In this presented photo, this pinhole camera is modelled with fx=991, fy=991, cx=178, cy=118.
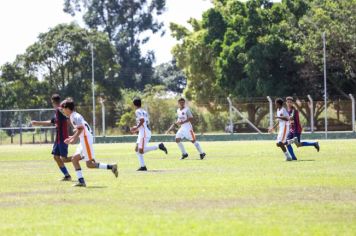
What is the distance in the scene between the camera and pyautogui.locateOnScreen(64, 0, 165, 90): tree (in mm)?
105000

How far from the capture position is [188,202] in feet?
49.1

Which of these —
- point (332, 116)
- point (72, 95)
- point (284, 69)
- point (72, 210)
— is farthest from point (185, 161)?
point (72, 95)

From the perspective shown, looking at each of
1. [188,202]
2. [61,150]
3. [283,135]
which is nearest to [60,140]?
[61,150]

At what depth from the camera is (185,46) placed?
78500mm

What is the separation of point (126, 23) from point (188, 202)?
91859 millimetres

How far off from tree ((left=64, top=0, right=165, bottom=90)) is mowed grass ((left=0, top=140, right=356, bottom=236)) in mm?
81754

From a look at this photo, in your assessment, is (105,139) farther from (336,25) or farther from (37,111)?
(336,25)

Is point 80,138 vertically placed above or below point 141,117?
below

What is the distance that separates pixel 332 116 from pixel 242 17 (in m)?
16.7

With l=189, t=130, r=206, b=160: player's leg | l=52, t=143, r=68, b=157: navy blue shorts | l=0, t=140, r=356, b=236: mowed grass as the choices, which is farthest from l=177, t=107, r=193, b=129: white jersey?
l=52, t=143, r=68, b=157: navy blue shorts

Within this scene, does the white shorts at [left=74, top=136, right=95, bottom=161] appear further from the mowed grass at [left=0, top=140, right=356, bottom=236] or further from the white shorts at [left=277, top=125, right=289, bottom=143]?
the white shorts at [left=277, top=125, right=289, bottom=143]

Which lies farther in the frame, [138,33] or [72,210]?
[138,33]

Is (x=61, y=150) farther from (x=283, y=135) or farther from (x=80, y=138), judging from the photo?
(x=283, y=135)

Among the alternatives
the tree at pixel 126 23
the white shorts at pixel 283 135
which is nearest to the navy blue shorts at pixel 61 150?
the white shorts at pixel 283 135
